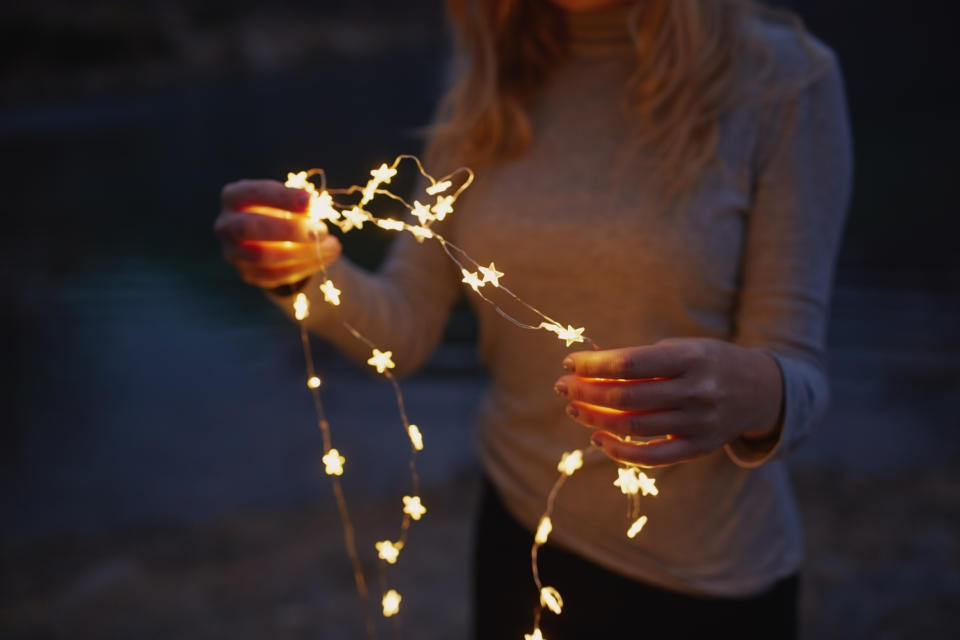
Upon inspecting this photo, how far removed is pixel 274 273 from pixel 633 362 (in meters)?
0.49

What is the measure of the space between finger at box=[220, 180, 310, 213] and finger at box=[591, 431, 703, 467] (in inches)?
16.7

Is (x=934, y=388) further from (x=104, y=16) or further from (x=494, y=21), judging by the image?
(x=104, y=16)

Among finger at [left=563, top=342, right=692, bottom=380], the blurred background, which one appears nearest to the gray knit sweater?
finger at [left=563, top=342, right=692, bottom=380]

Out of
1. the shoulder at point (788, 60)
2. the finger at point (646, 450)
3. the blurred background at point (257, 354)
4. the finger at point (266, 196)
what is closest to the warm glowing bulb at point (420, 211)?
the finger at point (266, 196)

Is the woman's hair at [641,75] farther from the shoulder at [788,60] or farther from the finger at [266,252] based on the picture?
the finger at [266,252]

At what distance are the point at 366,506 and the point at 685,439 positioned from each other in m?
2.58

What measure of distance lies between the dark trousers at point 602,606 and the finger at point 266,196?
0.66 meters

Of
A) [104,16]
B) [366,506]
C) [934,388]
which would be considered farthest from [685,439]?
[104,16]

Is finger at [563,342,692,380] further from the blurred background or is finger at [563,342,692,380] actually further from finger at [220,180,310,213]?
the blurred background

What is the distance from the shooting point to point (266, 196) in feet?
2.77

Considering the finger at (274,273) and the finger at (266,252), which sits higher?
the finger at (266,252)

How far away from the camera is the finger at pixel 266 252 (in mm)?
893

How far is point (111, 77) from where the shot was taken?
4.95m

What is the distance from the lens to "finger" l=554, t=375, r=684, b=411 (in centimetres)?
69
